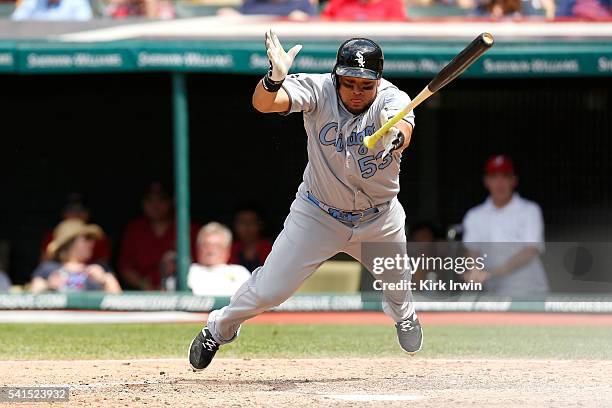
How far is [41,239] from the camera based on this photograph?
11133 mm

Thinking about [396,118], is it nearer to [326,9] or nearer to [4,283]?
[326,9]

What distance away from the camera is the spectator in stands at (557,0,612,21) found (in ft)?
34.2

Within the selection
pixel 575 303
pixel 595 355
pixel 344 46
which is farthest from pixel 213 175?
pixel 344 46

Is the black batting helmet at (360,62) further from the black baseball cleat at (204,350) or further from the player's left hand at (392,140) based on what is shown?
the black baseball cleat at (204,350)

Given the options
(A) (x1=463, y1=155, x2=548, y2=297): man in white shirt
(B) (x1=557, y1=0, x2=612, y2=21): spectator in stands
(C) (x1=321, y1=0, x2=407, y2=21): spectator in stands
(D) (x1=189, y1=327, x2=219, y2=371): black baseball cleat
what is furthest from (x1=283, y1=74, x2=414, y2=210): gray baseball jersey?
(B) (x1=557, y1=0, x2=612, y2=21): spectator in stands

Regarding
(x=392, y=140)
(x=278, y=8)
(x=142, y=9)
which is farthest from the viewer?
(x=142, y=9)

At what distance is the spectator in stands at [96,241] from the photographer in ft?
33.2

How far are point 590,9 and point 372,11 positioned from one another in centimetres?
201

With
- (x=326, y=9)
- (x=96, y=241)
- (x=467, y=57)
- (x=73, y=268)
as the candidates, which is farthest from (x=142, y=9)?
(x=467, y=57)

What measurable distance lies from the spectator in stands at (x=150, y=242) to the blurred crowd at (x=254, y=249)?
99mm

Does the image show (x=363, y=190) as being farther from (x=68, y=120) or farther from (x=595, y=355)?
(x=68, y=120)

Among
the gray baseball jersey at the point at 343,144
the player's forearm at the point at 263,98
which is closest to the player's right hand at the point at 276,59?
the player's forearm at the point at 263,98

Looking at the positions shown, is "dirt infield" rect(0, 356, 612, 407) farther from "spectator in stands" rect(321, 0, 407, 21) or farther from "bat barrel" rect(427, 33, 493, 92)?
"spectator in stands" rect(321, 0, 407, 21)

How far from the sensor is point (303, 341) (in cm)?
796
